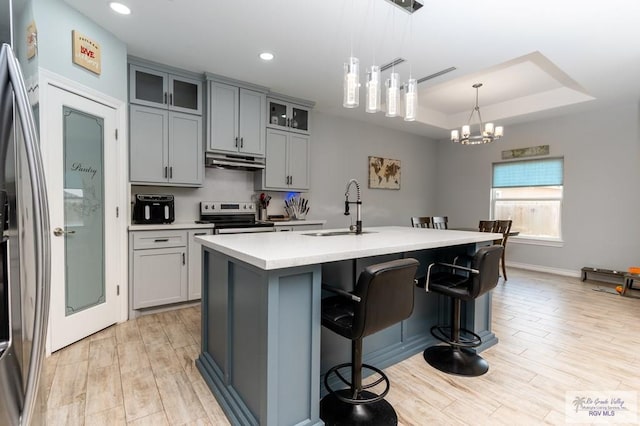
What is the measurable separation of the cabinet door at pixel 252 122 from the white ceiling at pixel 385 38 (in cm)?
20

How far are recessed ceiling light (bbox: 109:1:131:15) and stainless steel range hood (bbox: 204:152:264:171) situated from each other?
1486 millimetres

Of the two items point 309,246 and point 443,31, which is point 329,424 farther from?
point 443,31

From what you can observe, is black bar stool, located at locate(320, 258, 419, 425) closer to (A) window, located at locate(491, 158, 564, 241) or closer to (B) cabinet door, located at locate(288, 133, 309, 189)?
(B) cabinet door, located at locate(288, 133, 309, 189)

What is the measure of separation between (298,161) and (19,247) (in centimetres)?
365

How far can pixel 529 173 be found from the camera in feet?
17.5

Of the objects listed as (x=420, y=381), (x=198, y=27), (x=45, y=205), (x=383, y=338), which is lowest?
(x=420, y=381)

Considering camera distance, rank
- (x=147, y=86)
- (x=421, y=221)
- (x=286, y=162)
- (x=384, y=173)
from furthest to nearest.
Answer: (x=384, y=173) < (x=421, y=221) < (x=286, y=162) < (x=147, y=86)

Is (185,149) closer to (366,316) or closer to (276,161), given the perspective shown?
(276,161)

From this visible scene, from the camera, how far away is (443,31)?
2650 millimetres

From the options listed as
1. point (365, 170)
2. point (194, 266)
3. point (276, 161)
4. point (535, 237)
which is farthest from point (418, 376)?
point (535, 237)

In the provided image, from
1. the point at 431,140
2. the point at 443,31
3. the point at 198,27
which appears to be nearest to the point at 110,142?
the point at 198,27

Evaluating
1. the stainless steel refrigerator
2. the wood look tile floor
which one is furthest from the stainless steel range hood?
the stainless steel refrigerator

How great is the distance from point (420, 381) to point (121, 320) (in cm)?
271

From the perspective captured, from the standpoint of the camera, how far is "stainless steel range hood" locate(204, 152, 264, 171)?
3590 millimetres
